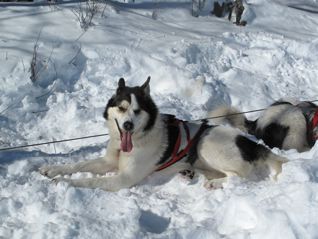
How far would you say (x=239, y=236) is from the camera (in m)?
3.03

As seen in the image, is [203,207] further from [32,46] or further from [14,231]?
[32,46]

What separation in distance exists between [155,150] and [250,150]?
84cm

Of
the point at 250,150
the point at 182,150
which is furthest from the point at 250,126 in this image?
the point at 182,150

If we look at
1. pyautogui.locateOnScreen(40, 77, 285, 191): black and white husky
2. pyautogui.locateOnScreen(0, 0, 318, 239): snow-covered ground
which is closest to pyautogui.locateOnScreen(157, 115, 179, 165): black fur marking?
pyautogui.locateOnScreen(40, 77, 285, 191): black and white husky

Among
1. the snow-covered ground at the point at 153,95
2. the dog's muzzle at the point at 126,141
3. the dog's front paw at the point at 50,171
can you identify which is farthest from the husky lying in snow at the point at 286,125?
the dog's front paw at the point at 50,171

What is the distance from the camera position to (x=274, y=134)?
4.96 metres

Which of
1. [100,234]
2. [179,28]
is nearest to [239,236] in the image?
[100,234]

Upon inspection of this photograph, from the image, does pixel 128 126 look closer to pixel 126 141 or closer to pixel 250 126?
pixel 126 141

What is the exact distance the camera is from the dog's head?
3.98 meters

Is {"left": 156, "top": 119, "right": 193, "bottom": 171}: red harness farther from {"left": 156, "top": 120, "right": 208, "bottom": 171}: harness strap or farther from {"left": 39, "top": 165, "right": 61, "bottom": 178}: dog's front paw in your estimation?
{"left": 39, "top": 165, "right": 61, "bottom": 178}: dog's front paw

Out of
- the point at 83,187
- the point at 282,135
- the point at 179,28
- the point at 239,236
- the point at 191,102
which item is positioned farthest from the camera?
the point at 179,28

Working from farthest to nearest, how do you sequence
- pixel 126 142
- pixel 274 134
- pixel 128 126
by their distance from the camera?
1. pixel 274 134
2. pixel 126 142
3. pixel 128 126

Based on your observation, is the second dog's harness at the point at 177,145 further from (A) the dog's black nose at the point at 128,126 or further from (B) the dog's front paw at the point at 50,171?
(B) the dog's front paw at the point at 50,171

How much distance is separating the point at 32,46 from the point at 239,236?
14.5 feet
